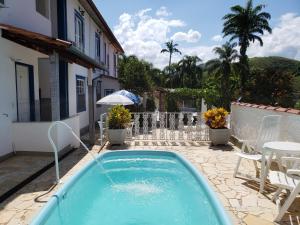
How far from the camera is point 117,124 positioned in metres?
10.9

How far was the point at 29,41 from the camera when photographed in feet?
25.6

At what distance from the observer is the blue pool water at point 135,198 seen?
17.5 ft

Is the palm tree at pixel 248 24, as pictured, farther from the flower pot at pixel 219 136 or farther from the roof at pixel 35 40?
the roof at pixel 35 40

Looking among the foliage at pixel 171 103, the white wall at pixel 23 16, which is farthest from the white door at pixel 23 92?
the foliage at pixel 171 103

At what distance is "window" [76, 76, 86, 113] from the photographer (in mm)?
14852

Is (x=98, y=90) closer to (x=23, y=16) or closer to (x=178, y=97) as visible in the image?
(x=178, y=97)

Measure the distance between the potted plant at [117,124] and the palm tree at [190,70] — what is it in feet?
157

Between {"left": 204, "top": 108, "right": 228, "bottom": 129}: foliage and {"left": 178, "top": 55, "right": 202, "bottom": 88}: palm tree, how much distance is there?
47091 mm

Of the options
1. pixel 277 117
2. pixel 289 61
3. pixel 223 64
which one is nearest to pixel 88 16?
pixel 277 117

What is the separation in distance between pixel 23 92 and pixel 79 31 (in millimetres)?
6277

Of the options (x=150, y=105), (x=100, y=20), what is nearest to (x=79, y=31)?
(x=100, y=20)

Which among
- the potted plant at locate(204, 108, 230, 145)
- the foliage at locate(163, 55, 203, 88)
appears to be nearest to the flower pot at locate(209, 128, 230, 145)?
the potted plant at locate(204, 108, 230, 145)

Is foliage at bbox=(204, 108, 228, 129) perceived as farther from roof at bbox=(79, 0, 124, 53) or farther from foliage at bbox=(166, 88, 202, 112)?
foliage at bbox=(166, 88, 202, 112)

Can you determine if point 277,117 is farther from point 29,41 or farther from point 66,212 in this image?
point 29,41
